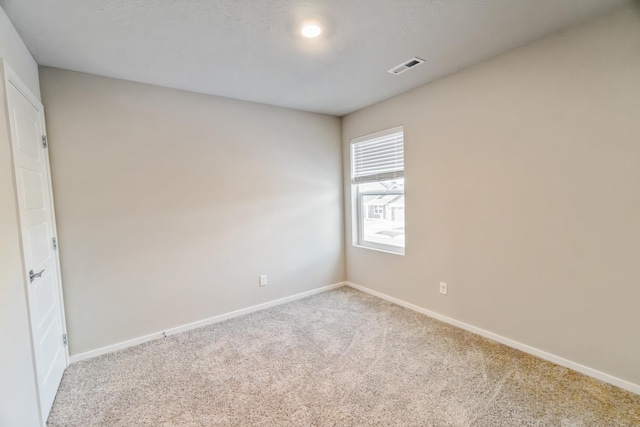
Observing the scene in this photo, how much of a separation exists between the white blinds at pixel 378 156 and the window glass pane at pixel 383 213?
12 cm

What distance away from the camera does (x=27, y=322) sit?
5.30 feet

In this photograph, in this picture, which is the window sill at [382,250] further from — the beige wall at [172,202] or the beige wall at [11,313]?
the beige wall at [11,313]

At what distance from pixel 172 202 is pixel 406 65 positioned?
2494 mm

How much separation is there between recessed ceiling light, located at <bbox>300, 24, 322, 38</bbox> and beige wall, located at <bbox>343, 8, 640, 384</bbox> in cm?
147

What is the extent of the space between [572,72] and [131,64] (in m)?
3.28

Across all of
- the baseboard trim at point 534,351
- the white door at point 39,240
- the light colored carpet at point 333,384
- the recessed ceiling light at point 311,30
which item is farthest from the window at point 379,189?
the white door at point 39,240

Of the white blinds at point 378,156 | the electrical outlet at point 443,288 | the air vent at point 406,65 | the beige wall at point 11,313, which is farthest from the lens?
the white blinds at point 378,156

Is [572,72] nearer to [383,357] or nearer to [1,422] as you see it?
[383,357]

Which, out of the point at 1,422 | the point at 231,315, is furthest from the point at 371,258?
the point at 1,422

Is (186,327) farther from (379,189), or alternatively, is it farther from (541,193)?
(541,193)

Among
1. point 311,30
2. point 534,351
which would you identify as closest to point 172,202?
point 311,30

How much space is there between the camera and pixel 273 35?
1967 mm

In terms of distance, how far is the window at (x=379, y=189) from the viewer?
3379 millimetres

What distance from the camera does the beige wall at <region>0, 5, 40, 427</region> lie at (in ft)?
4.44
